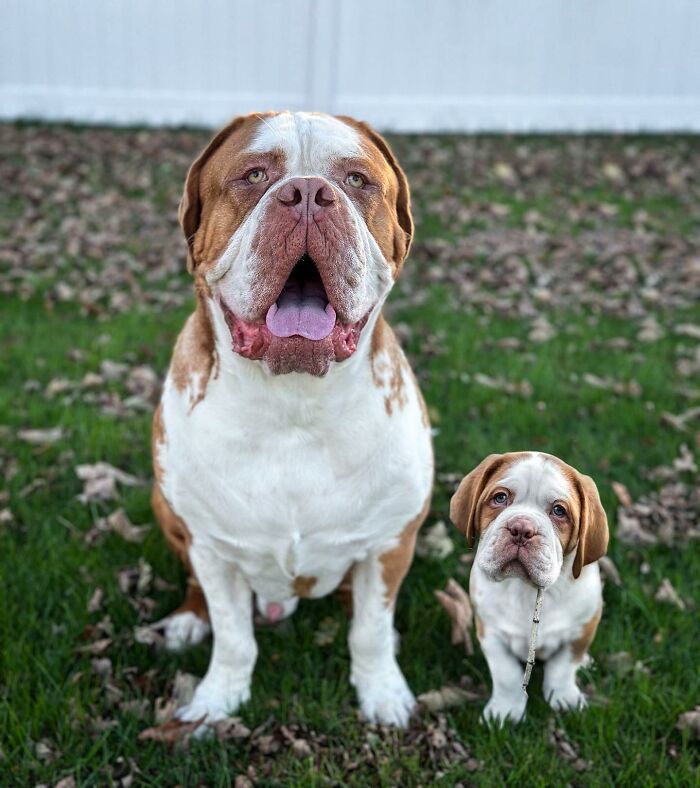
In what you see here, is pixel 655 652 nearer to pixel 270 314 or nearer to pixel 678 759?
pixel 678 759

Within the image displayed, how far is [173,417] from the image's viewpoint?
8.38 feet

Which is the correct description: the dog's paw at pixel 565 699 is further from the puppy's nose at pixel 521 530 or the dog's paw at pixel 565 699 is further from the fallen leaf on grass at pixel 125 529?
the fallen leaf on grass at pixel 125 529

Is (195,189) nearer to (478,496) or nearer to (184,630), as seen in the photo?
(478,496)

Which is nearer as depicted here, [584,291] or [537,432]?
[537,432]

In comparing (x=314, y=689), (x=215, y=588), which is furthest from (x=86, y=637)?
(x=314, y=689)

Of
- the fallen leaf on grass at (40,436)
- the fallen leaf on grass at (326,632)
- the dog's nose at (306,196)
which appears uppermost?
the dog's nose at (306,196)

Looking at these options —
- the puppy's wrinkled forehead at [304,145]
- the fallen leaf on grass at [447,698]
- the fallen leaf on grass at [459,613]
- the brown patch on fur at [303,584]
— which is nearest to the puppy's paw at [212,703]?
the brown patch on fur at [303,584]

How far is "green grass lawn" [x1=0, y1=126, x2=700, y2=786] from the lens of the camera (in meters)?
2.58

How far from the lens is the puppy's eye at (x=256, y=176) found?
7.16ft

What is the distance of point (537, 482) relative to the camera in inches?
64.5

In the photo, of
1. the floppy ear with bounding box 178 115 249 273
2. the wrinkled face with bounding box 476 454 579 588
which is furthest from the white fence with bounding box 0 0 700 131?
the wrinkled face with bounding box 476 454 579 588

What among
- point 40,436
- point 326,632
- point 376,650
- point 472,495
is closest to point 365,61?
point 40,436

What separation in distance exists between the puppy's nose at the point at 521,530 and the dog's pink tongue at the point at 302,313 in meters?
0.66

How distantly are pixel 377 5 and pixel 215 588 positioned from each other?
811 cm
